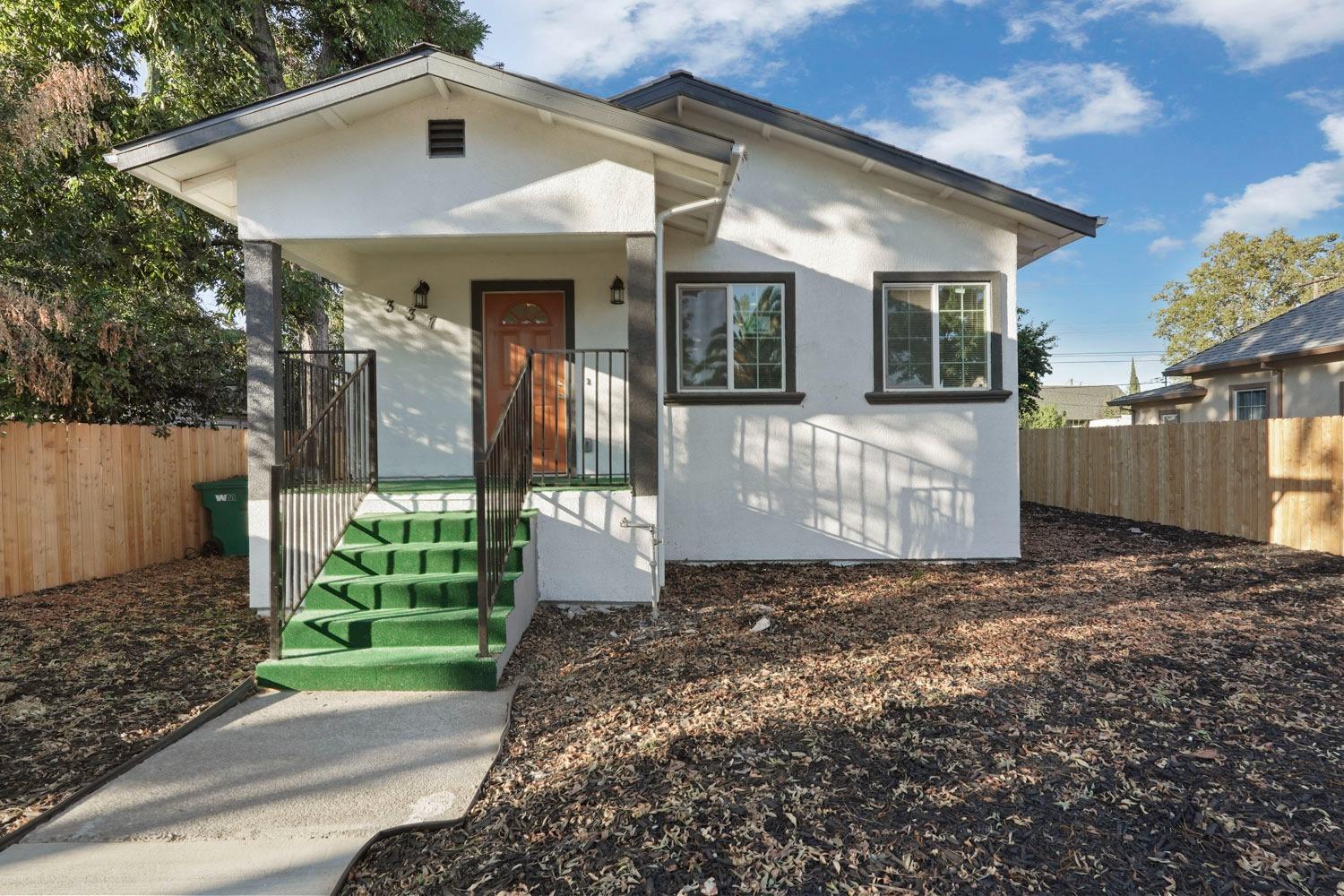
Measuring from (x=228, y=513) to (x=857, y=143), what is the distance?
7.96 m

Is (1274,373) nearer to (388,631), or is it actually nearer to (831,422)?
(831,422)

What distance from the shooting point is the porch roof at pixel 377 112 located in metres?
4.75

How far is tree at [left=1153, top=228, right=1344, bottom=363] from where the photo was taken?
27844mm

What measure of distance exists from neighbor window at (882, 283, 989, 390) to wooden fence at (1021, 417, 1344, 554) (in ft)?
13.0

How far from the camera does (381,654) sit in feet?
13.2

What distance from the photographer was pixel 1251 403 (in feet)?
45.9

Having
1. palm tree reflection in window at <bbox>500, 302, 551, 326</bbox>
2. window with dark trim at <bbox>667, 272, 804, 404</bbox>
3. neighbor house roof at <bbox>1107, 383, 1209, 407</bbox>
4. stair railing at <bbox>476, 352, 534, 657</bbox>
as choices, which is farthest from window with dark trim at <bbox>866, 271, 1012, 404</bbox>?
neighbor house roof at <bbox>1107, 383, 1209, 407</bbox>

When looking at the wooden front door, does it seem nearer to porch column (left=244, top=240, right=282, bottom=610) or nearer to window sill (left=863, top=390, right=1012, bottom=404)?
porch column (left=244, top=240, right=282, bottom=610)

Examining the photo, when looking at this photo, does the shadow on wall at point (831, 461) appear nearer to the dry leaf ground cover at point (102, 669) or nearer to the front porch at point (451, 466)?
the front porch at point (451, 466)

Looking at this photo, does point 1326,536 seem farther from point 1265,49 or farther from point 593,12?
point 1265,49

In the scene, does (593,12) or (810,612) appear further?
(593,12)

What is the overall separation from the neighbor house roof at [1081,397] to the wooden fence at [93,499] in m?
50.2

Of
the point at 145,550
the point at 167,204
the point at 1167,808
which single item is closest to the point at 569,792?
the point at 1167,808

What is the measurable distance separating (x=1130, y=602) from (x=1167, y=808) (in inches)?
139
